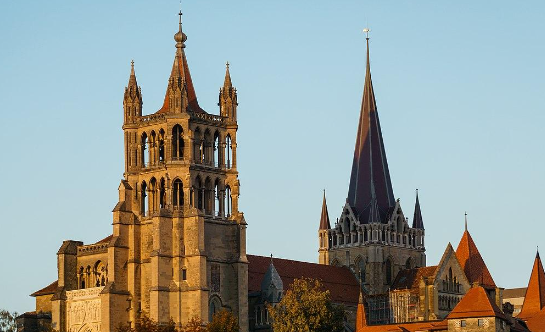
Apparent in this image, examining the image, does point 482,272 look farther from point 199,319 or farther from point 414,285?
point 199,319

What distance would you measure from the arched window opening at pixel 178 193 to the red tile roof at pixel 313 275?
11.2 m

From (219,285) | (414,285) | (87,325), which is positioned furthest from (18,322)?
(414,285)

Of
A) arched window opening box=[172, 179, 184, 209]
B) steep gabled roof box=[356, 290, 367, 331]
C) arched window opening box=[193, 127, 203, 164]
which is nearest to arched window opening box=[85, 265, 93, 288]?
arched window opening box=[172, 179, 184, 209]

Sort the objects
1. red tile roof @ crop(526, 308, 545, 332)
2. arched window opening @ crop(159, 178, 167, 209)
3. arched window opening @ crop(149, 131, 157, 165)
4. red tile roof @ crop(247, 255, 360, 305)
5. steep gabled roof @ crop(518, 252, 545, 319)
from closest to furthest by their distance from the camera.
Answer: arched window opening @ crop(159, 178, 167, 209) < arched window opening @ crop(149, 131, 157, 165) < red tile roof @ crop(247, 255, 360, 305) < red tile roof @ crop(526, 308, 545, 332) < steep gabled roof @ crop(518, 252, 545, 319)

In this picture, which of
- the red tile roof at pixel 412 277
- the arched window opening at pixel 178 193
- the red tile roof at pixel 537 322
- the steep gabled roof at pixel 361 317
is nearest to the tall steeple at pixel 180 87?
the arched window opening at pixel 178 193

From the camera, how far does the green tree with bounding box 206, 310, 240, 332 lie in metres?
99.5

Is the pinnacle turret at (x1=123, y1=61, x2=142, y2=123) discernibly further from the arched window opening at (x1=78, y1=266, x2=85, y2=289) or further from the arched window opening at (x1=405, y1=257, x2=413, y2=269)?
the arched window opening at (x1=405, y1=257, x2=413, y2=269)

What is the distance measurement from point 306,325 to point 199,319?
7389 millimetres

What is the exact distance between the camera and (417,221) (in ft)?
461

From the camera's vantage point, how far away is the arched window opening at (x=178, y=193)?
355ft

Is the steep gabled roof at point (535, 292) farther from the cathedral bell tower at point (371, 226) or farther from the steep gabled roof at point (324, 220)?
the steep gabled roof at point (324, 220)

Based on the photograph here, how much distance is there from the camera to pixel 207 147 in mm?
110500

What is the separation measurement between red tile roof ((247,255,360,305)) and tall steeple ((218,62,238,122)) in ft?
41.7

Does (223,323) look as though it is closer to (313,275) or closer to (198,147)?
(198,147)
